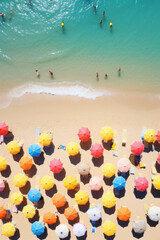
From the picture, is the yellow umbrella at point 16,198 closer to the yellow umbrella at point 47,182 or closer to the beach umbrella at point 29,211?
the beach umbrella at point 29,211

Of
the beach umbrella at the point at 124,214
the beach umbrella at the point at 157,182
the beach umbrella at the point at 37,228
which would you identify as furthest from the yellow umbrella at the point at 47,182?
the beach umbrella at the point at 157,182

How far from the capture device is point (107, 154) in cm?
1842

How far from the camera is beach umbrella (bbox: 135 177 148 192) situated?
1666 centimetres

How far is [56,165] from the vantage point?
17.1 meters

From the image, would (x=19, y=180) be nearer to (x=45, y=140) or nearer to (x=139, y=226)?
(x=45, y=140)

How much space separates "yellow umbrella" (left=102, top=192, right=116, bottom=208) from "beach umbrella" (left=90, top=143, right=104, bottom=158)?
10.5 feet

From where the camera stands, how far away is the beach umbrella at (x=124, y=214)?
1644 cm

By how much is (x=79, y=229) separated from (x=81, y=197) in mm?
2497

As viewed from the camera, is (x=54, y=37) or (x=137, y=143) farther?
(x=54, y=37)

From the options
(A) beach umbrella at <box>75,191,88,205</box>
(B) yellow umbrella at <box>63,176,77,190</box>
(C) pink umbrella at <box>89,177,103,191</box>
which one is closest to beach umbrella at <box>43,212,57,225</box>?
(A) beach umbrella at <box>75,191,88,205</box>

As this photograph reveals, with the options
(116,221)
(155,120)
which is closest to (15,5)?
(155,120)

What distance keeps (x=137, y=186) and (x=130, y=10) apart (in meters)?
16.8

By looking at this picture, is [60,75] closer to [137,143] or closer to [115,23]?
[115,23]

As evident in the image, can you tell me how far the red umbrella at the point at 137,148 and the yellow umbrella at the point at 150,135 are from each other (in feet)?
2.23
